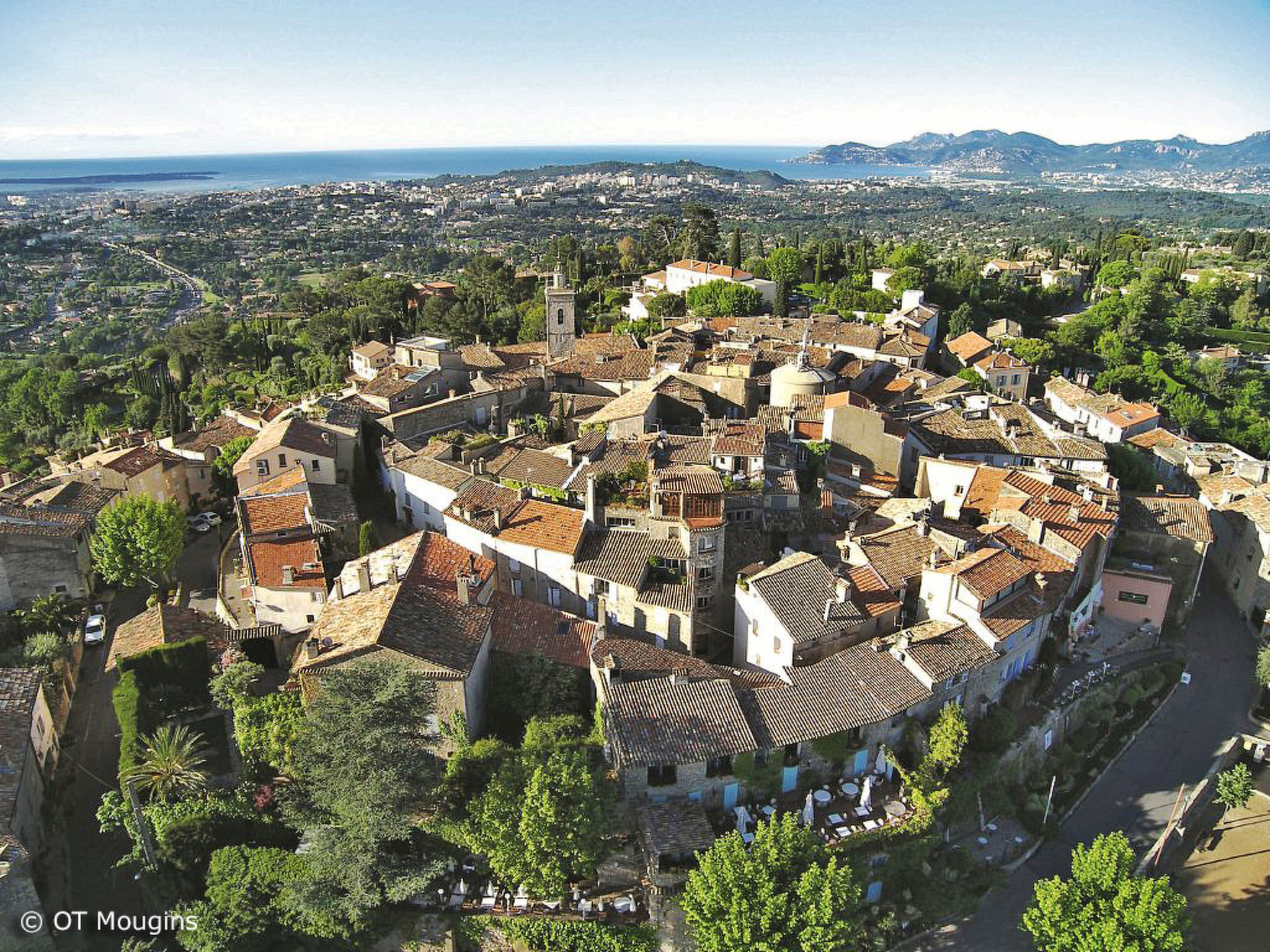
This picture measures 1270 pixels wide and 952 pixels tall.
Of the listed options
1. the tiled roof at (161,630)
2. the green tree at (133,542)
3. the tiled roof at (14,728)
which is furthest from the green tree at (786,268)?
the tiled roof at (14,728)

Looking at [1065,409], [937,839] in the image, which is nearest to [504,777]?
[937,839]

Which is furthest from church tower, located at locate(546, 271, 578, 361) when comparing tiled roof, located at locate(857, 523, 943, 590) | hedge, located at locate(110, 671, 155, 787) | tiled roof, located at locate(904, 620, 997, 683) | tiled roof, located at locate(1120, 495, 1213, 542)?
tiled roof, located at locate(904, 620, 997, 683)

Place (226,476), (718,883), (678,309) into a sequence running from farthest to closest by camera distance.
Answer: (678,309)
(226,476)
(718,883)

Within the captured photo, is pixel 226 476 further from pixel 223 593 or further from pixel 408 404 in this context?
pixel 223 593

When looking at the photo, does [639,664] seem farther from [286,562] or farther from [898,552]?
[286,562]

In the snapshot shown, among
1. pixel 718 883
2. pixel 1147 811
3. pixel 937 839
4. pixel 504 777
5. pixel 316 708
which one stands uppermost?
pixel 316 708

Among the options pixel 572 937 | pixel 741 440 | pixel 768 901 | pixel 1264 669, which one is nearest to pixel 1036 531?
pixel 1264 669

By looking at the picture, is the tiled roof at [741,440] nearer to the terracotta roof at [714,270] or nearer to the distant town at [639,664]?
the distant town at [639,664]
